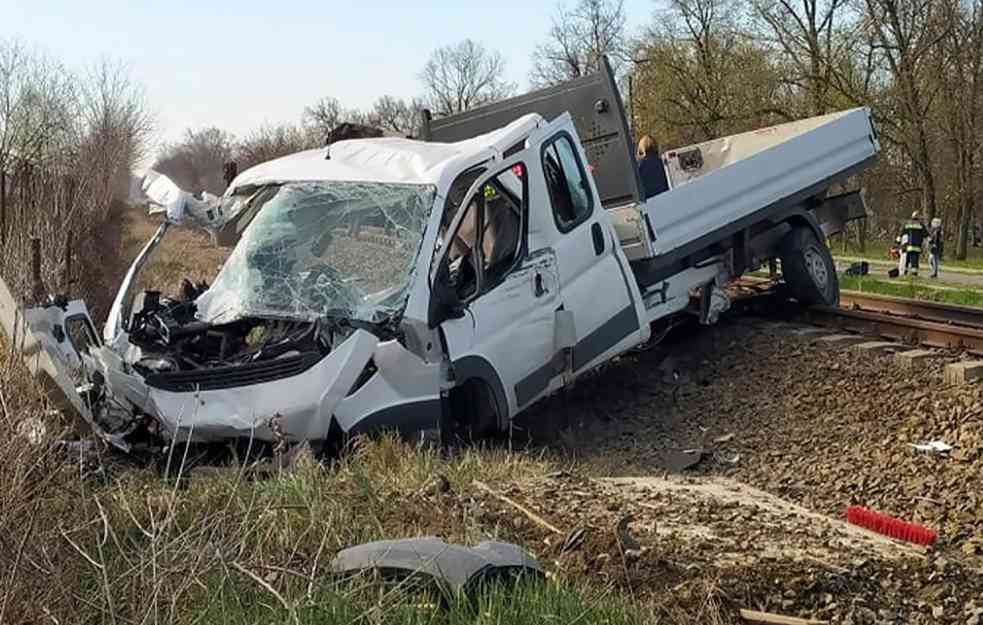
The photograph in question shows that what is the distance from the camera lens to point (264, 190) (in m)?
7.44

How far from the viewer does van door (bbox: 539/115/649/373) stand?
7.54 metres

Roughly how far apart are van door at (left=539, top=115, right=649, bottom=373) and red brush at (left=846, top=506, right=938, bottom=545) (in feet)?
8.79

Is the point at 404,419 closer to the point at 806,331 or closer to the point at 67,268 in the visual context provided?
the point at 806,331

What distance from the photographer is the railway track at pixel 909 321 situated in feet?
27.6

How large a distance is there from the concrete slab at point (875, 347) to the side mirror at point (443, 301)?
355 centimetres

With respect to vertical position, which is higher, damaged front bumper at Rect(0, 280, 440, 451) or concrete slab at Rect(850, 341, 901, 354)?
damaged front bumper at Rect(0, 280, 440, 451)

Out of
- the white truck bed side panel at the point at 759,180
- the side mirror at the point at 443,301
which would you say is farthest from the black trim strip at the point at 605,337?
the side mirror at the point at 443,301

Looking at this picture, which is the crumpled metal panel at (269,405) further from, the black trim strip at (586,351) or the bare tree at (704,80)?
the bare tree at (704,80)

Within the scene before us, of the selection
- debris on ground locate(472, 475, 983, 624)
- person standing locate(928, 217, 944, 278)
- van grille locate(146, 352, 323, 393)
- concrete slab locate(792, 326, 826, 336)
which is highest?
van grille locate(146, 352, 323, 393)

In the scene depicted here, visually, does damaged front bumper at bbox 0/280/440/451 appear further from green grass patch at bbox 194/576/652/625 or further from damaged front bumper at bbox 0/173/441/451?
green grass patch at bbox 194/576/652/625

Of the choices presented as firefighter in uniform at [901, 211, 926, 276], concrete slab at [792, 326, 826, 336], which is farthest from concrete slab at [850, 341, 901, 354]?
firefighter in uniform at [901, 211, 926, 276]

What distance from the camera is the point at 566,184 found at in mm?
7688

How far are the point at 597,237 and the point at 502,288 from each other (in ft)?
3.80

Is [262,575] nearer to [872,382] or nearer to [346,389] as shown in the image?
[346,389]
